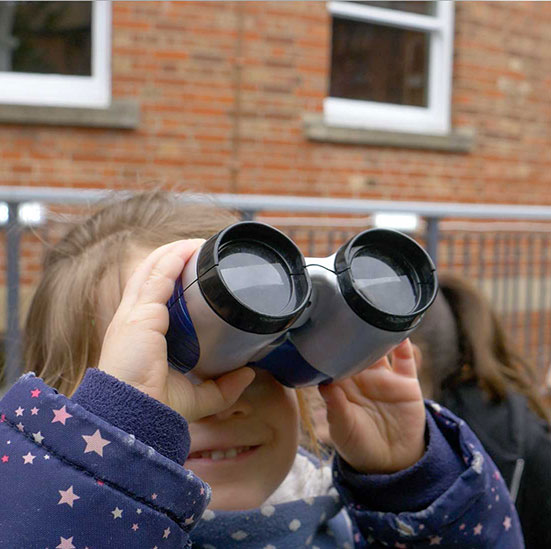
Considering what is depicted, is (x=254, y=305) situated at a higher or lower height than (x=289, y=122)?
lower

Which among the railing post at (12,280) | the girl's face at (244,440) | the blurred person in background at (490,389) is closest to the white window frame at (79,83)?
the railing post at (12,280)

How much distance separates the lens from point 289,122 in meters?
5.52

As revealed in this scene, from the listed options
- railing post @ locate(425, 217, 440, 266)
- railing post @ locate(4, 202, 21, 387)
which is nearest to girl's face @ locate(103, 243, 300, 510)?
railing post @ locate(4, 202, 21, 387)

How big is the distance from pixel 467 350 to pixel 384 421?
126 centimetres

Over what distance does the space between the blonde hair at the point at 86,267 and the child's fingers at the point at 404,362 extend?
1.26 ft

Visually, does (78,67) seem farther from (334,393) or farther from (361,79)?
(334,393)

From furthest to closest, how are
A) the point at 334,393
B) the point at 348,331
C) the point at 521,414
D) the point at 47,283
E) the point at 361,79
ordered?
the point at 361,79
the point at 521,414
the point at 47,283
the point at 334,393
the point at 348,331

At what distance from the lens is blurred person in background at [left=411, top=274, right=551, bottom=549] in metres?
2.32

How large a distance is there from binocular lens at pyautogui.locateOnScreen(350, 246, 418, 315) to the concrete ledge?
413 cm

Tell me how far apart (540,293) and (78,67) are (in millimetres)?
3188

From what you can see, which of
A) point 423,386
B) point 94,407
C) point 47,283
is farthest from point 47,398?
point 423,386

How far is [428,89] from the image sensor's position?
21.0 feet

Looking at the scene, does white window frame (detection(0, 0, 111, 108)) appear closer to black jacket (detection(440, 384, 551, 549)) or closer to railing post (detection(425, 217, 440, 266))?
railing post (detection(425, 217, 440, 266))

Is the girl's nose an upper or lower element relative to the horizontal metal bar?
lower
